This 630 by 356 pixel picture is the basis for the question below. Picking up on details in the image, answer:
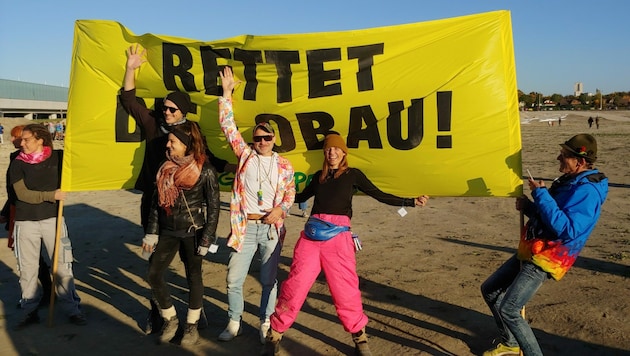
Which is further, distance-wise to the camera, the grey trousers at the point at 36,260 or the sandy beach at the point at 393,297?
the grey trousers at the point at 36,260

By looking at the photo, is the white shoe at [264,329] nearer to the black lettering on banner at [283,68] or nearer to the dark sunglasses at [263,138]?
the dark sunglasses at [263,138]

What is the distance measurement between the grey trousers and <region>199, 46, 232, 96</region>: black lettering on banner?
227cm

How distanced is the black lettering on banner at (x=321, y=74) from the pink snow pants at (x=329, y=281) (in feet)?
5.24

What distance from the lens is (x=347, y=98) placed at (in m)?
5.30

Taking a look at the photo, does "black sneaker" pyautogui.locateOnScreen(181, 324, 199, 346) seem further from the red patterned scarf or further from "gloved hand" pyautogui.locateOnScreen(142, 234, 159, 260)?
the red patterned scarf

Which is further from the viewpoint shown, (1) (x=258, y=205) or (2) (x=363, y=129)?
(2) (x=363, y=129)

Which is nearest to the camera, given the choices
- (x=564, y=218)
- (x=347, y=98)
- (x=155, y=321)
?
(x=564, y=218)

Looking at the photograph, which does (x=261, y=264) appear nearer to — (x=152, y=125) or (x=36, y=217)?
(x=152, y=125)

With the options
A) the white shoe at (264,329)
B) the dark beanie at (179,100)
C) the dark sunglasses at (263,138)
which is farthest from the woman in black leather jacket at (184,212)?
the white shoe at (264,329)

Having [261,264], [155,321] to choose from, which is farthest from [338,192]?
[155,321]

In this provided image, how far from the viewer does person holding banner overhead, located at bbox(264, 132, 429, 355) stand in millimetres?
4312

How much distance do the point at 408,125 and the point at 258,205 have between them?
1.81 metres

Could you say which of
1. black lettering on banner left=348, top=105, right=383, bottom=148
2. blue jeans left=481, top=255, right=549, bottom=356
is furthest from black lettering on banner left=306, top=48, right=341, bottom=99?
blue jeans left=481, top=255, right=549, bottom=356

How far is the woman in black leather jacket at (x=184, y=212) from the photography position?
4.56 meters
